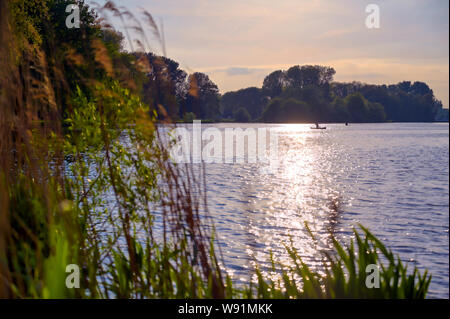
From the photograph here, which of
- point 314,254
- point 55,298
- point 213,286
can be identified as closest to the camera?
point 55,298

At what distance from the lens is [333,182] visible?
2678 cm

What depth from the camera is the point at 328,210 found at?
18578mm

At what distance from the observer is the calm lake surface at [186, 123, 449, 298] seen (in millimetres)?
11422

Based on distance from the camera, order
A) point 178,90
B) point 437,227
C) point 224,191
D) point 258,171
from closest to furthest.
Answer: point 178,90
point 437,227
point 224,191
point 258,171

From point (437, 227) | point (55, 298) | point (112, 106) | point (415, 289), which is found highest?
point (112, 106)

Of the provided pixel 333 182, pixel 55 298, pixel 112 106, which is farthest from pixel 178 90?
pixel 333 182

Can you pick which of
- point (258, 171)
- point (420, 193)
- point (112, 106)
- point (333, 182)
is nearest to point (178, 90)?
point (112, 106)

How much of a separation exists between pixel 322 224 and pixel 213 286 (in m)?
11.9

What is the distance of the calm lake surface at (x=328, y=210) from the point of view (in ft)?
37.5

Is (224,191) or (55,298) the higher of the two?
(55,298)

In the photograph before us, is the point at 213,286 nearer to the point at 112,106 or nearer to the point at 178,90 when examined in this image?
the point at 178,90
